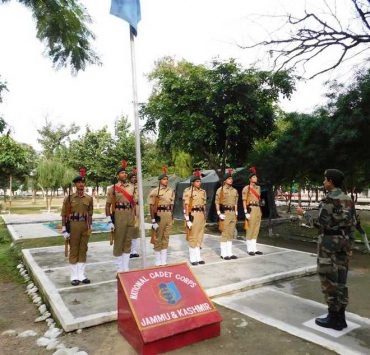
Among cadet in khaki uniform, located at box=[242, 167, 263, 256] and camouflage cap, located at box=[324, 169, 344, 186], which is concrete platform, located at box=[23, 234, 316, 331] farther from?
camouflage cap, located at box=[324, 169, 344, 186]

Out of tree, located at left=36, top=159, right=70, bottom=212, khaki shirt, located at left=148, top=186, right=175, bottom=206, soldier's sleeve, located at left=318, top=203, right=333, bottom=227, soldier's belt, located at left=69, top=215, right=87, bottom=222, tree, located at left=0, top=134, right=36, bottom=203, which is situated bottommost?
soldier's belt, located at left=69, top=215, right=87, bottom=222

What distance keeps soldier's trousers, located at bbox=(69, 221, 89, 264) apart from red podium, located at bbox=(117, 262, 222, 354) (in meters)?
2.39

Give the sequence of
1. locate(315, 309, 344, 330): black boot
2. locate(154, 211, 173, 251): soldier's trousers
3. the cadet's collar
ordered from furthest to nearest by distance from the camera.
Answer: locate(154, 211, 173, 251): soldier's trousers, the cadet's collar, locate(315, 309, 344, 330): black boot

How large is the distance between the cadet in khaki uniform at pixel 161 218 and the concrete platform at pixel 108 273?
59 centimetres

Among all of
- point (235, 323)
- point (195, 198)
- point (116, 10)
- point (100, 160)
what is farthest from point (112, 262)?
point (100, 160)

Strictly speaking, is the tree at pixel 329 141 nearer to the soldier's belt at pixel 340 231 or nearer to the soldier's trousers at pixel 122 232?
the soldier's belt at pixel 340 231

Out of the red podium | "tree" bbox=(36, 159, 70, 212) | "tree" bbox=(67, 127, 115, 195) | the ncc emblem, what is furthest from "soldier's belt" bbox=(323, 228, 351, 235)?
"tree" bbox=(36, 159, 70, 212)

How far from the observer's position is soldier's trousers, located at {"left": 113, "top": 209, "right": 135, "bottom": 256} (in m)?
6.99

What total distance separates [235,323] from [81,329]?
2.07m

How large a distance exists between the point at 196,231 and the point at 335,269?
4.01m

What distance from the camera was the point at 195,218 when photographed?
829 cm

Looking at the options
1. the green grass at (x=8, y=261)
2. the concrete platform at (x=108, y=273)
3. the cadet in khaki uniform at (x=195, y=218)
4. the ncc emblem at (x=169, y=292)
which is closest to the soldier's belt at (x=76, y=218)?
the concrete platform at (x=108, y=273)

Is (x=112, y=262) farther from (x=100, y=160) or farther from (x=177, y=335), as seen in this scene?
(x=100, y=160)

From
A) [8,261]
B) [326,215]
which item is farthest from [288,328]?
[8,261]
